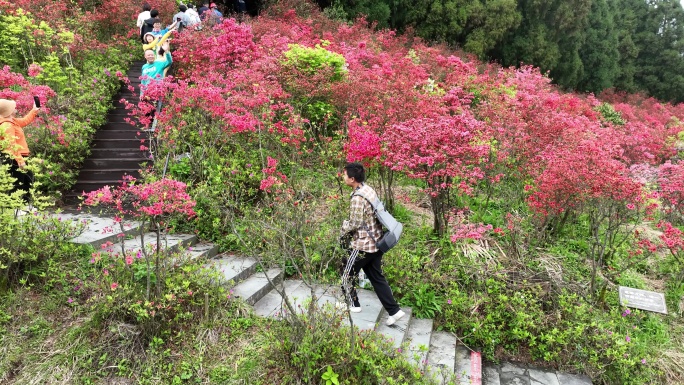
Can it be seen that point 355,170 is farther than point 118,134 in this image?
No

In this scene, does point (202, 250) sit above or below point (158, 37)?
below

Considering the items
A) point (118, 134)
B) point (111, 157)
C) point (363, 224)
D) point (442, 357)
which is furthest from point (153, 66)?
point (442, 357)

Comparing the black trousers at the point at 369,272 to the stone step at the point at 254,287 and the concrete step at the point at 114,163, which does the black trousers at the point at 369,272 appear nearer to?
the stone step at the point at 254,287

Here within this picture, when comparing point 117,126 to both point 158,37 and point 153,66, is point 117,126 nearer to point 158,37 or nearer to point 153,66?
point 153,66

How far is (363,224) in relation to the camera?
4.16 metres

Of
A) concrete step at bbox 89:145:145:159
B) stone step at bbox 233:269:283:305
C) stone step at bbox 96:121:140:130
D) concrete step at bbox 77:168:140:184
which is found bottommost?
stone step at bbox 233:269:283:305

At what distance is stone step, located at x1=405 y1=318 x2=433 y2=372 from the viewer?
4057 mm

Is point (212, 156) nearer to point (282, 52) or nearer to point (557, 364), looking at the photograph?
point (282, 52)

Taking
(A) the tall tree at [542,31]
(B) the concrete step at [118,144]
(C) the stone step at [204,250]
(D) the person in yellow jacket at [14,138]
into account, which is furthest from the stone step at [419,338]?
(A) the tall tree at [542,31]

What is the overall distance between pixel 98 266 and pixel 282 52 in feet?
17.4

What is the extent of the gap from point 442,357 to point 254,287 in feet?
7.12

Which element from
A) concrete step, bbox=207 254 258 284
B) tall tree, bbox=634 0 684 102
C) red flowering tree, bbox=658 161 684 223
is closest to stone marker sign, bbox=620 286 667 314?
red flowering tree, bbox=658 161 684 223

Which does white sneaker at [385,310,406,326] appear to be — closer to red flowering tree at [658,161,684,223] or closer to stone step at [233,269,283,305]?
stone step at [233,269,283,305]

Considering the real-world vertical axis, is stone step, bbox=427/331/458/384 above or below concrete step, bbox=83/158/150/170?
below
